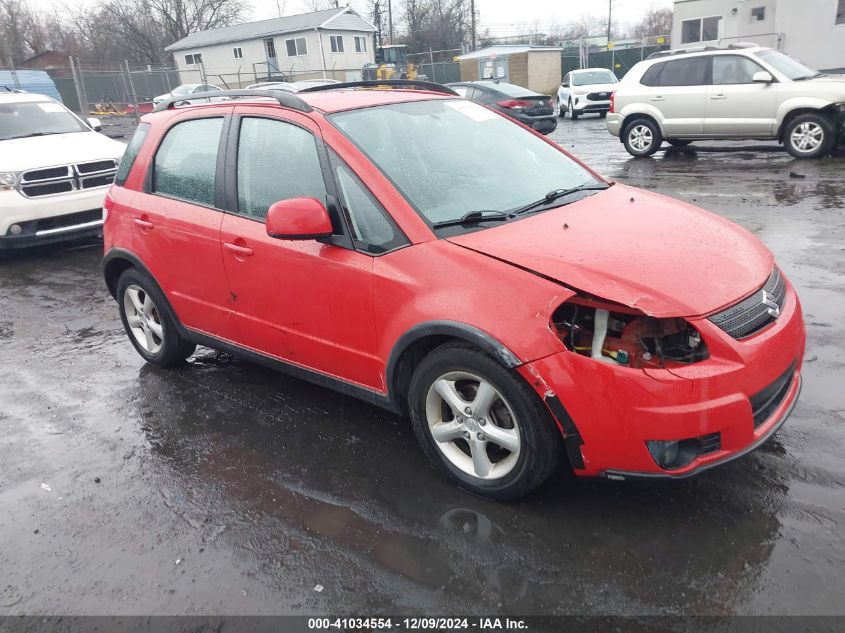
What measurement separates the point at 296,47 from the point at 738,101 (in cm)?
4386

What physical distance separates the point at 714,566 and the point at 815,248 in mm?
4949

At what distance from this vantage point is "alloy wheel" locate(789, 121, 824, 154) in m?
11.0

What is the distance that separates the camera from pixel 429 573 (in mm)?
2738

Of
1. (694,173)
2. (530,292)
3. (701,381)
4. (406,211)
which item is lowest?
(694,173)

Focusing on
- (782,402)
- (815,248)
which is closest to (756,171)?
(815,248)

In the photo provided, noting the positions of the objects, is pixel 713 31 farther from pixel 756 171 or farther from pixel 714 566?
pixel 714 566

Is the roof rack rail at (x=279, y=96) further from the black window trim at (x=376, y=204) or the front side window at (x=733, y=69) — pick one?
the front side window at (x=733, y=69)

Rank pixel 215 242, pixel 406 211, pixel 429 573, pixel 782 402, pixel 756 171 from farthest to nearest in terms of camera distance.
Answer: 1. pixel 756 171
2. pixel 215 242
3. pixel 406 211
4. pixel 782 402
5. pixel 429 573

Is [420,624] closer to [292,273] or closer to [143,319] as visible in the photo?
[292,273]

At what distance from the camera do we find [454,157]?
3693 millimetres

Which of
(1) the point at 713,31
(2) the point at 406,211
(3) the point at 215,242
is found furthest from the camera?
(1) the point at 713,31

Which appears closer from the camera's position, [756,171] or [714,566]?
[714,566]

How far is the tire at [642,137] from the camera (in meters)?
12.8

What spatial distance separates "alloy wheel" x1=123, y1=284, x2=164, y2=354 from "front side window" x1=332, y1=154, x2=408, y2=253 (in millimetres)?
2019
